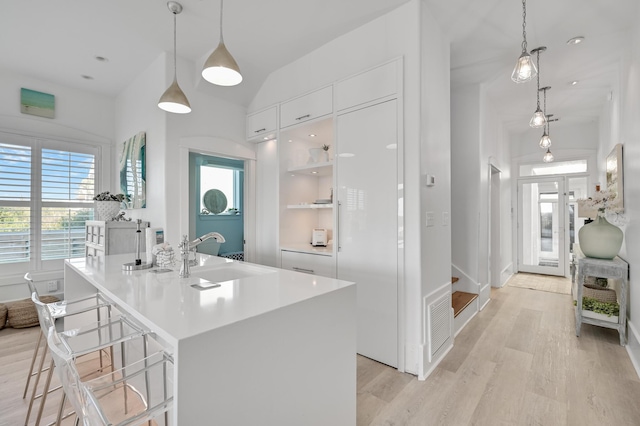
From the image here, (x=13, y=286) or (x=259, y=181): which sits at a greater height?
(x=259, y=181)

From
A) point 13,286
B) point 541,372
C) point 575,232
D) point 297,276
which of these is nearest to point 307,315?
point 297,276

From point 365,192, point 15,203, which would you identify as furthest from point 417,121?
point 15,203

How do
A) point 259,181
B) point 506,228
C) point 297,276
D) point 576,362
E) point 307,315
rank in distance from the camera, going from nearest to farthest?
1. point 307,315
2. point 297,276
3. point 576,362
4. point 259,181
5. point 506,228

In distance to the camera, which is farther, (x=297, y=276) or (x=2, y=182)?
(x=2, y=182)

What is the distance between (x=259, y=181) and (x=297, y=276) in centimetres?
243

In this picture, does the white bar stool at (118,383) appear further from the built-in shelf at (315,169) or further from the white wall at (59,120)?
the white wall at (59,120)

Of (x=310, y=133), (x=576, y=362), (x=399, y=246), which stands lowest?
(x=576, y=362)

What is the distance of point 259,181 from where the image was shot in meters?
3.87

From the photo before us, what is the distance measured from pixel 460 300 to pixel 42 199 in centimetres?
539

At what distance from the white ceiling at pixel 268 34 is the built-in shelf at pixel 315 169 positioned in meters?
1.20

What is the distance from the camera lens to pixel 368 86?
2.55 metres

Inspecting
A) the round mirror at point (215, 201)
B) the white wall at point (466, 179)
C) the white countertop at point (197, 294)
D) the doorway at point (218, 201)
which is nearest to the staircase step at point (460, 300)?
the white wall at point (466, 179)

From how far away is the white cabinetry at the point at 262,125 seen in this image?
3479mm

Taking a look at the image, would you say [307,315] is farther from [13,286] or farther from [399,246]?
[13,286]
